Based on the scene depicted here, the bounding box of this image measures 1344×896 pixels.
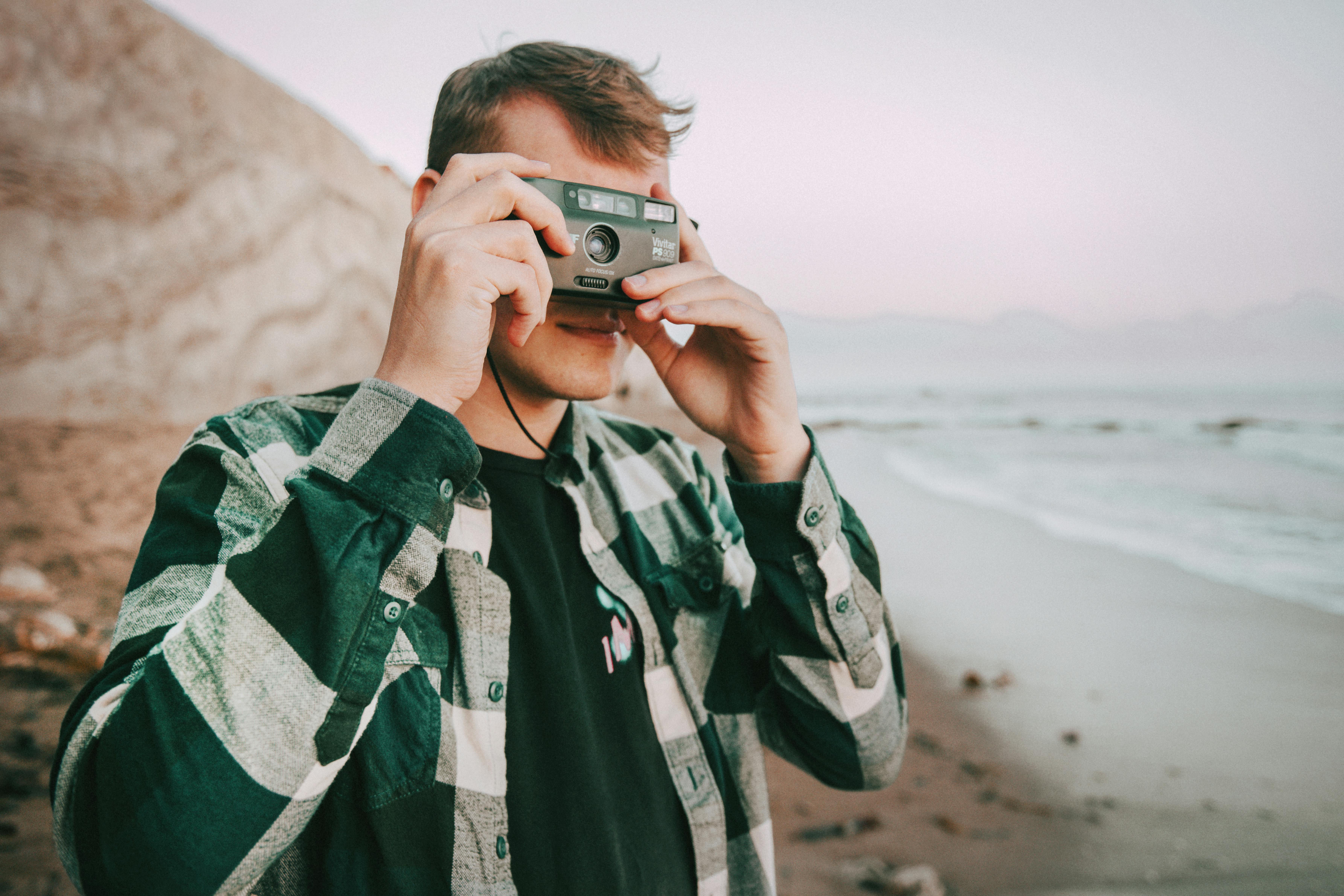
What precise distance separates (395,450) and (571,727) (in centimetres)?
46

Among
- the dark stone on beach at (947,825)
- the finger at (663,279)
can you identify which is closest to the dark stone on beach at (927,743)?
the dark stone on beach at (947,825)

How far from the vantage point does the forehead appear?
49.6 inches

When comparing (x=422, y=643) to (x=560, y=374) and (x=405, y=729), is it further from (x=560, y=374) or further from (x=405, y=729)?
(x=560, y=374)

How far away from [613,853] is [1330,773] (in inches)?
128

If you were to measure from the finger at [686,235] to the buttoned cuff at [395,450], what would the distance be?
1.79 feet

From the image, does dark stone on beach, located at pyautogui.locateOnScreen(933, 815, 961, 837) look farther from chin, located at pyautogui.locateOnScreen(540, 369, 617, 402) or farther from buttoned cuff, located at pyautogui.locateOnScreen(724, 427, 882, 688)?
chin, located at pyautogui.locateOnScreen(540, 369, 617, 402)

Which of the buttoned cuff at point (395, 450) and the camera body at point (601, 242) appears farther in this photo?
the camera body at point (601, 242)

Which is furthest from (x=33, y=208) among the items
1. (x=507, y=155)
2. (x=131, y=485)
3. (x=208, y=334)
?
(x=507, y=155)

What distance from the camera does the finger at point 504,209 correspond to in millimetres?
920

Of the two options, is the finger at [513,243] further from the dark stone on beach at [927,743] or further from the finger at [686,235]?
the dark stone on beach at [927,743]

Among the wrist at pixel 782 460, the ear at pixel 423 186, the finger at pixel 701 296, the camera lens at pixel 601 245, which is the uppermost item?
the ear at pixel 423 186

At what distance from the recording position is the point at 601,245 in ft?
3.73

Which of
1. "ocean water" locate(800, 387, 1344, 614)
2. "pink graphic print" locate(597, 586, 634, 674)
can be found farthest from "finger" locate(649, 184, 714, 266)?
"ocean water" locate(800, 387, 1344, 614)

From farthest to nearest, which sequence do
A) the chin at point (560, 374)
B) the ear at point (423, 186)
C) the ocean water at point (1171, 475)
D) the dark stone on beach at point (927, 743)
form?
the ocean water at point (1171, 475) < the dark stone on beach at point (927, 743) < the ear at point (423, 186) < the chin at point (560, 374)
